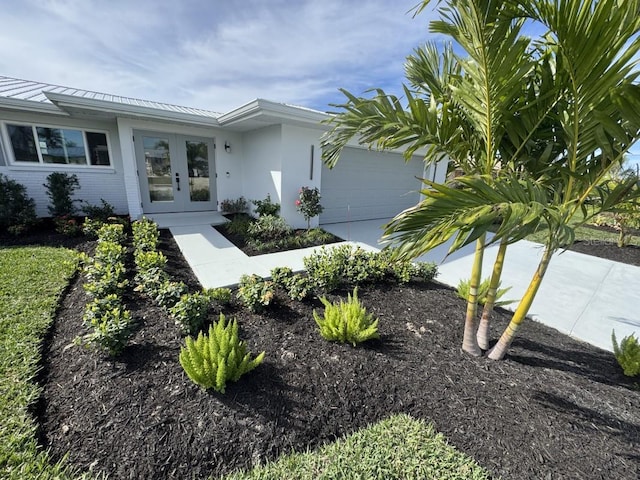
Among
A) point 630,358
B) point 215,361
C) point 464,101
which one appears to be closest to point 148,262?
point 215,361

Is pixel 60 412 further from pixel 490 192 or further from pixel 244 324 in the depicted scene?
pixel 490 192

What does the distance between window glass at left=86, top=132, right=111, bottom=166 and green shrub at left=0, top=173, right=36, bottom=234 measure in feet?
5.94

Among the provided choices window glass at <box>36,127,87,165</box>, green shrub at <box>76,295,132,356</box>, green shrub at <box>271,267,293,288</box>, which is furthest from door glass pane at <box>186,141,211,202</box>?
green shrub at <box>76,295,132,356</box>

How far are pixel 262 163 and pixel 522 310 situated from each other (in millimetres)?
7066

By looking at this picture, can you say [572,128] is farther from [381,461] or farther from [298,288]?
[298,288]

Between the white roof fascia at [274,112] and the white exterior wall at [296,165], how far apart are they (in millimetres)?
654

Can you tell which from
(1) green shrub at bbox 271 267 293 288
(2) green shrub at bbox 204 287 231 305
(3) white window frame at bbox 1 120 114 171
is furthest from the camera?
(3) white window frame at bbox 1 120 114 171

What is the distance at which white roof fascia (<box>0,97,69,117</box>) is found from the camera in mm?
6168

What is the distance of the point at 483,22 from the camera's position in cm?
177

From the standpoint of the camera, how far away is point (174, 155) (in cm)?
809

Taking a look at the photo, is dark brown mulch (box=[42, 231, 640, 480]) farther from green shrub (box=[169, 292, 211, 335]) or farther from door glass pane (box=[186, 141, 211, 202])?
door glass pane (box=[186, 141, 211, 202])

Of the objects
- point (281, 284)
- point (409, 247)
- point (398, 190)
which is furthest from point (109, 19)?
point (398, 190)

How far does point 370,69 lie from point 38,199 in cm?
928

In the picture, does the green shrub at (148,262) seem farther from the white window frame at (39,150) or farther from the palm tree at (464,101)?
the white window frame at (39,150)
